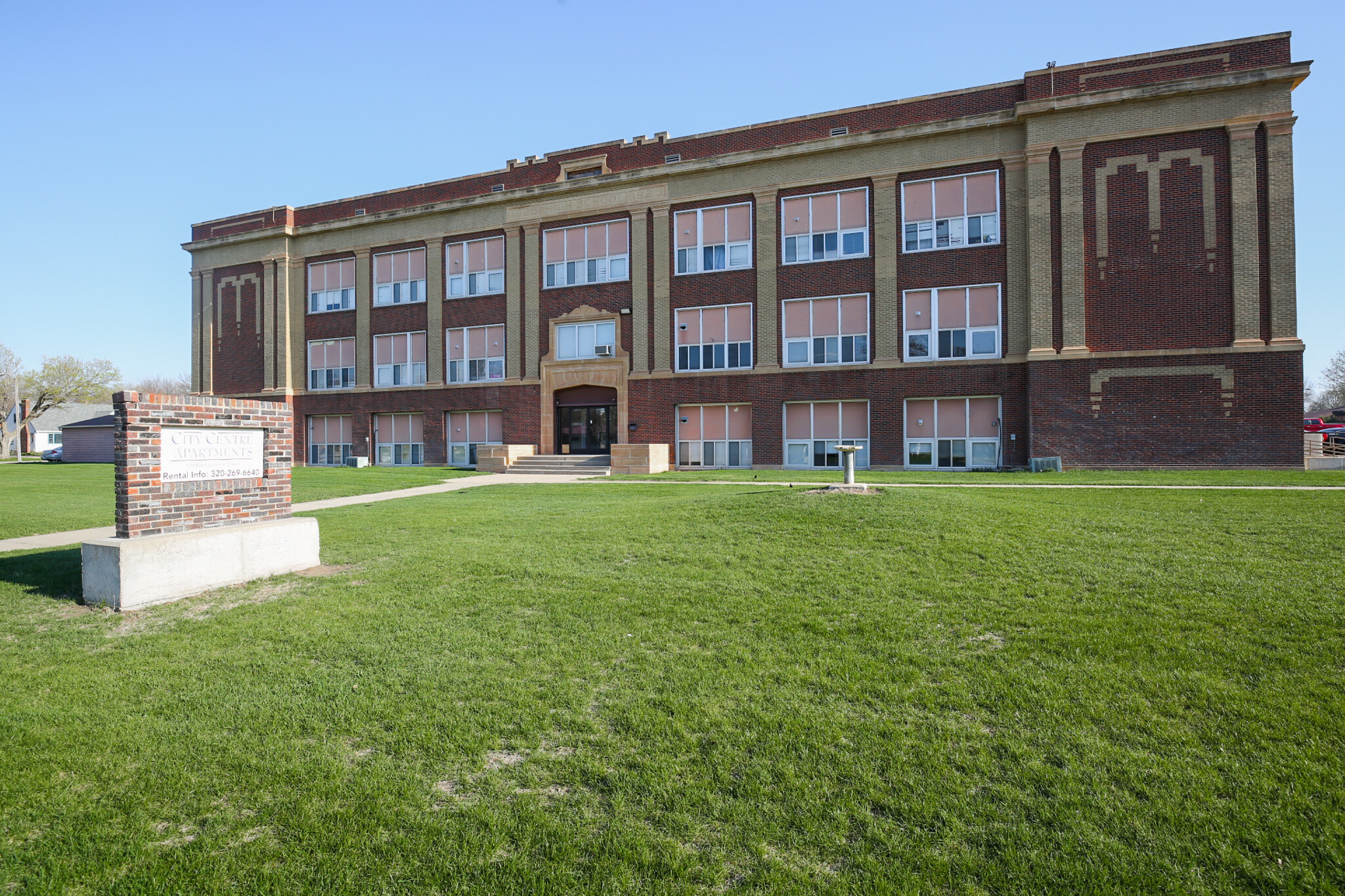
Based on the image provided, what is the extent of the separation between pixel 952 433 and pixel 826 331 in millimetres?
5818

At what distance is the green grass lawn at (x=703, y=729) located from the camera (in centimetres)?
296

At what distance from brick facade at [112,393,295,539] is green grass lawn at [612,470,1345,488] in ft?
38.8

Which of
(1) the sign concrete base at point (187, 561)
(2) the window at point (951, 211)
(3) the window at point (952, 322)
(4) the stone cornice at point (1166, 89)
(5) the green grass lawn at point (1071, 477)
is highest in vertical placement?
(4) the stone cornice at point (1166, 89)

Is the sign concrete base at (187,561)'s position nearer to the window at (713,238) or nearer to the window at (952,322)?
the window at (952,322)

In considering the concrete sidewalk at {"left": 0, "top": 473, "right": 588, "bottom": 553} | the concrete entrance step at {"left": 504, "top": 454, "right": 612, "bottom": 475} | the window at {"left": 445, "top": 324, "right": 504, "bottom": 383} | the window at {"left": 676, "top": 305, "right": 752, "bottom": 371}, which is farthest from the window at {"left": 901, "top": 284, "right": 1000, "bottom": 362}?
the window at {"left": 445, "top": 324, "right": 504, "bottom": 383}

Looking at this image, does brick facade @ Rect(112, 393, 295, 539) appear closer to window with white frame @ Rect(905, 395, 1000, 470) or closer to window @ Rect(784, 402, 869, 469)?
window @ Rect(784, 402, 869, 469)

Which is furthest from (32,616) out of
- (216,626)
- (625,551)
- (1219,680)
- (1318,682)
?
(1318,682)

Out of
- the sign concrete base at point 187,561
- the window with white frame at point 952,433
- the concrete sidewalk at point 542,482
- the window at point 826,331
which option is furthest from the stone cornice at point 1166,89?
the sign concrete base at point 187,561

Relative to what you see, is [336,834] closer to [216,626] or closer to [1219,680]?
[216,626]

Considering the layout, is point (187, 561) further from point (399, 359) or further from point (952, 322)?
point (399, 359)

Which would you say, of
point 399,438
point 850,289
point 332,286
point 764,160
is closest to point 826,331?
point 850,289

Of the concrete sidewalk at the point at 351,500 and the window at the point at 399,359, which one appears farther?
the window at the point at 399,359

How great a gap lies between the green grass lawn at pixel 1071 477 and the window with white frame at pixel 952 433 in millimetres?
2035

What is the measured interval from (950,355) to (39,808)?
25.0 metres
